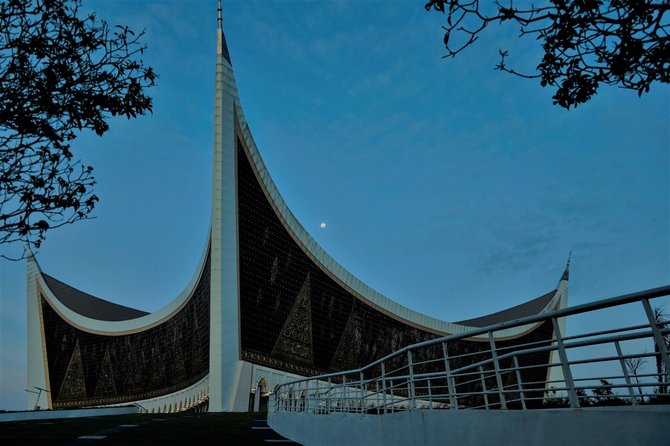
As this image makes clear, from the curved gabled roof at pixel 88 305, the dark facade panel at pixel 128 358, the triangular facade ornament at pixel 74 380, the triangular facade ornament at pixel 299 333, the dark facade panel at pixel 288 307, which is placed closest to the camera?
the dark facade panel at pixel 288 307

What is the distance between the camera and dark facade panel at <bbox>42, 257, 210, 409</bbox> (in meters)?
27.3

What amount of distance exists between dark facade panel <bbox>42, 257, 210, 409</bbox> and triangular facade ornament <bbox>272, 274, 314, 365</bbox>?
332cm

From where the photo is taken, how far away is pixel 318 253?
1132 inches

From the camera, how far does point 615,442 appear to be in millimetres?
3816

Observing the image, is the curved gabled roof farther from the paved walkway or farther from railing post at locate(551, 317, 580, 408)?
railing post at locate(551, 317, 580, 408)

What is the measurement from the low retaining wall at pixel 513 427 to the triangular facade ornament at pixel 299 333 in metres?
18.2

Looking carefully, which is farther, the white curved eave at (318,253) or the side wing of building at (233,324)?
the white curved eave at (318,253)

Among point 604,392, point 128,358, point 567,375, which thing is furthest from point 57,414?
point 567,375

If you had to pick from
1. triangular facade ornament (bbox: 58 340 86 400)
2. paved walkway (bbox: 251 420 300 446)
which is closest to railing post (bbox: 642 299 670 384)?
paved walkway (bbox: 251 420 300 446)

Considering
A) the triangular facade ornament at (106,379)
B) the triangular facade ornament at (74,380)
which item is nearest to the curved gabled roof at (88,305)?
the triangular facade ornament at (74,380)

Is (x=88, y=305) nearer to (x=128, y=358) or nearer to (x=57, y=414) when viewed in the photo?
(x=128, y=358)

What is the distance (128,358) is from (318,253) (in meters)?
14.2

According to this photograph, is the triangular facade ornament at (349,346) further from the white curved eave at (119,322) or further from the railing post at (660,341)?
the railing post at (660,341)

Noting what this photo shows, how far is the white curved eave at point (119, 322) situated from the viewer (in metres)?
29.4
